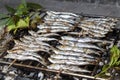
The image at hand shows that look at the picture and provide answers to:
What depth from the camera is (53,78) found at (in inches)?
207

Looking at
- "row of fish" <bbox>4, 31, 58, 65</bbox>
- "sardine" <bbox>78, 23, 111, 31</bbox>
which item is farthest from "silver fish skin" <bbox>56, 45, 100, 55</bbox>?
"sardine" <bbox>78, 23, 111, 31</bbox>

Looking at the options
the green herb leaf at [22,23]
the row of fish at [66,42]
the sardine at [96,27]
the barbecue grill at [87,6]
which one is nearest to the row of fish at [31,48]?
the row of fish at [66,42]

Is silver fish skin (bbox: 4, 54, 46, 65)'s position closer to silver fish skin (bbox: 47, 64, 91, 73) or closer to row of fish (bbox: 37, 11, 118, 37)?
silver fish skin (bbox: 47, 64, 91, 73)

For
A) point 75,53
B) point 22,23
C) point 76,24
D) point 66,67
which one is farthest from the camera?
point 22,23

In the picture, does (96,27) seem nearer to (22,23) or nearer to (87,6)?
(87,6)

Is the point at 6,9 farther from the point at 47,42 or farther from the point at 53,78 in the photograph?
the point at 53,78

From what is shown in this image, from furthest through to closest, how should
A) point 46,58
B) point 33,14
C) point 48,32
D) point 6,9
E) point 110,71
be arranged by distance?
1. point 6,9
2. point 33,14
3. point 48,32
4. point 46,58
5. point 110,71

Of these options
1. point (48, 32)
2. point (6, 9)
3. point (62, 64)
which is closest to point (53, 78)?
point (62, 64)

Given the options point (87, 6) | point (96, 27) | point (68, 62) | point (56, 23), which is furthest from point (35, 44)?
point (87, 6)

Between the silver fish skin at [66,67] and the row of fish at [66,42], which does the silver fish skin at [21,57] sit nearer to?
the row of fish at [66,42]

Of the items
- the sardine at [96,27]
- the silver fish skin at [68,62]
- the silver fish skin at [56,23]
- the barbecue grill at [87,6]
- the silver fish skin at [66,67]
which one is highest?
the barbecue grill at [87,6]

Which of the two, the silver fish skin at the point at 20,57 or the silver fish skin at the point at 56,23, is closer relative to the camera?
the silver fish skin at the point at 20,57

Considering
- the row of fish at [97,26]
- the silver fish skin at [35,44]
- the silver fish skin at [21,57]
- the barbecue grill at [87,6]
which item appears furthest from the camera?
the barbecue grill at [87,6]

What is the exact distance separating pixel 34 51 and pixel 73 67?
2.51 feet
